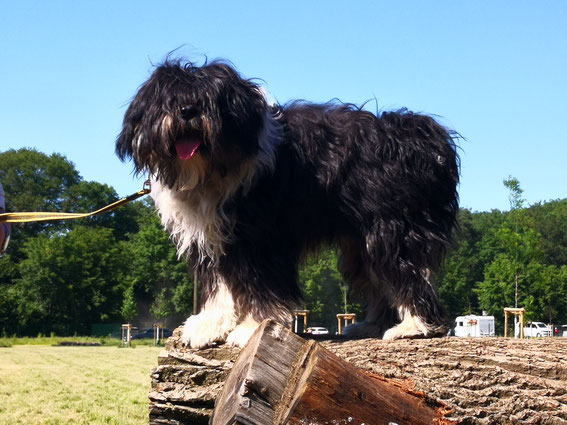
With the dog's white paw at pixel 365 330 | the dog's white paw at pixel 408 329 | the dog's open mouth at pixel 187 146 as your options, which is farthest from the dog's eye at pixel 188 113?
the dog's white paw at pixel 365 330

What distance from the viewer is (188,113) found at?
12.4ft

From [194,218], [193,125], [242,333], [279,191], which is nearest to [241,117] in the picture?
[193,125]

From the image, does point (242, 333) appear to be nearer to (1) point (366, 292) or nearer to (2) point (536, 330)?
(1) point (366, 292)

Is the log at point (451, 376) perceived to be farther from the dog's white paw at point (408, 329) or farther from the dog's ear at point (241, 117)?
the dog's ear at point (241, 117)

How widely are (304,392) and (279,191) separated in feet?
5.43

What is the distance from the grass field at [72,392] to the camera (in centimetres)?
902

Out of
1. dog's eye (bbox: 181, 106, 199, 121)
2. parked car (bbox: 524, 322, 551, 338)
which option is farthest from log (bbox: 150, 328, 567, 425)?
parked car (bbox: 524, 322, 551, 338)

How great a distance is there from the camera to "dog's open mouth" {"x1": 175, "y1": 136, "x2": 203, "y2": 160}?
380 centimetres

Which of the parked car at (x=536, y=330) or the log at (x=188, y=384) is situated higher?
the log at (x=188, y=384)

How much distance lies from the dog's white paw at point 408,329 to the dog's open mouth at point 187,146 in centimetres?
182

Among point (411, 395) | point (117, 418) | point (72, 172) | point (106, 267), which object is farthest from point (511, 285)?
point (72, 172)

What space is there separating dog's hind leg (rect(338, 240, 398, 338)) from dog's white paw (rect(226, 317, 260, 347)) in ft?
3.27

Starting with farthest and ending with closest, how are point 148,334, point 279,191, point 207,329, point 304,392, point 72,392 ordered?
point 148,334 → point 72,392 → point 279,191 → point 207,329 → point 304,392

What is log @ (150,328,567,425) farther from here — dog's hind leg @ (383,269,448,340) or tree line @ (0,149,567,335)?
tree line @ (0,149,567,335)
